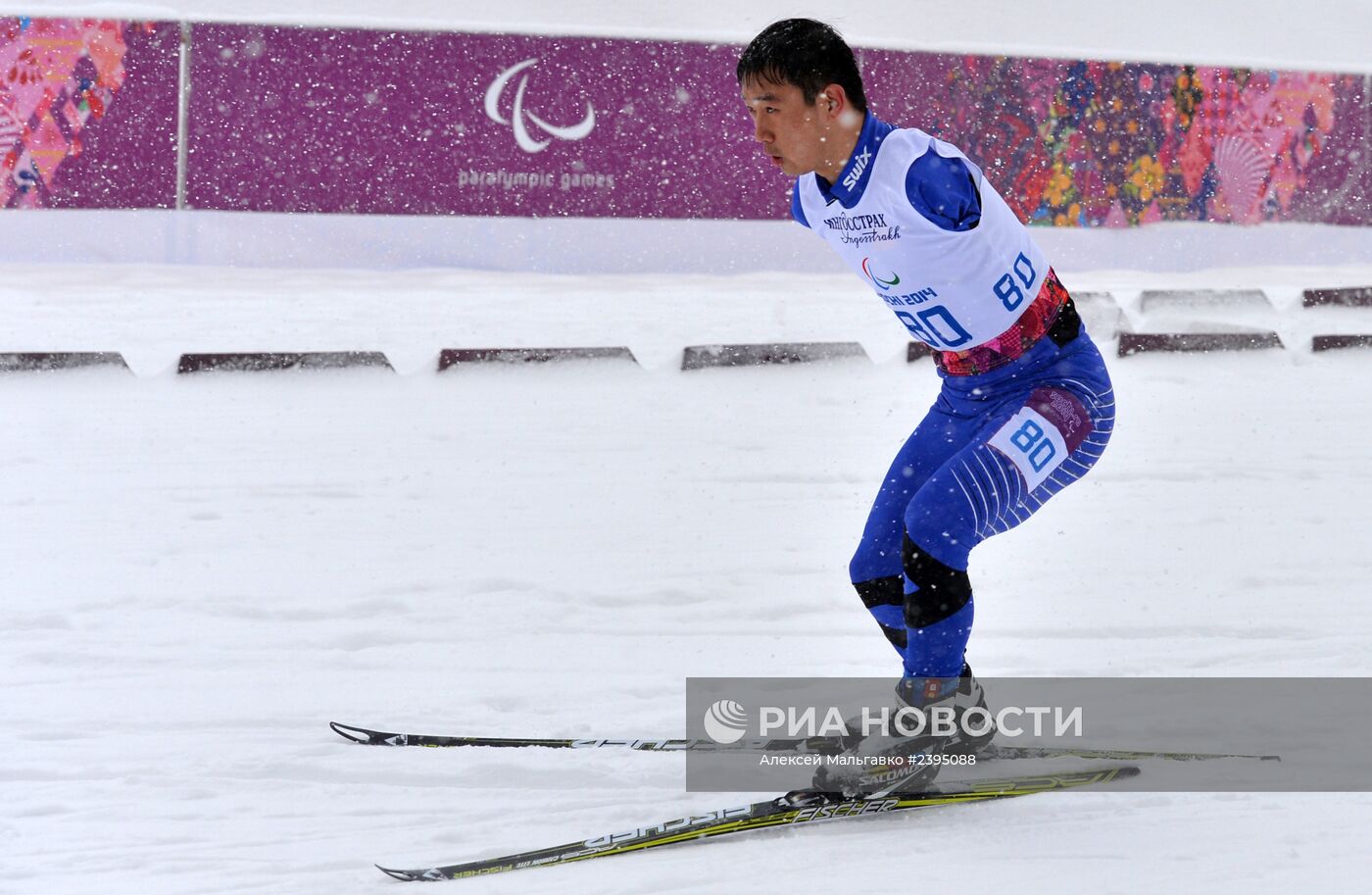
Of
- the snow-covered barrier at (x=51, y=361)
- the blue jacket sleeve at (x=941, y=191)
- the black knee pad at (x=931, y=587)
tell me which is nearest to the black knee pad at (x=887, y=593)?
the black knee pad at (x=931, y=587)

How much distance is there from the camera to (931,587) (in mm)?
3137

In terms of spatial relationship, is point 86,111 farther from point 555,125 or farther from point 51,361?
point 51,361

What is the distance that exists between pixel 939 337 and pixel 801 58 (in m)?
0.76

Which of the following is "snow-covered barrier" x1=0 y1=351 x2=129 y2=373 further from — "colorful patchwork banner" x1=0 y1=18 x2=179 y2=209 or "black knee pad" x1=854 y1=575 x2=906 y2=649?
"black knee pad" x1=854 y1=575 x2=906 y2=649

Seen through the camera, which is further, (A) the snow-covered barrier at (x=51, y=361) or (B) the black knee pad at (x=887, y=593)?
(A) the snow-covered barrier at (x=51, y=361)

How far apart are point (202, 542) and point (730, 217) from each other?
812 centimetres

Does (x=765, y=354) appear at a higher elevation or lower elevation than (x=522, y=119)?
lower

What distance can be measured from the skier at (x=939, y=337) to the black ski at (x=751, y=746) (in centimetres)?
15

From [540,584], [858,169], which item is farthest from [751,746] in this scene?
[540,584]

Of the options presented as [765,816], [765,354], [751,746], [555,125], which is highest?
[555,125]

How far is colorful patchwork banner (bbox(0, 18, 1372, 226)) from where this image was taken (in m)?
11.5

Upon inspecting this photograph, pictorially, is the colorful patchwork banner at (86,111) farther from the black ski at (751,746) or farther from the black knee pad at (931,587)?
the black knee pad at (931,587)

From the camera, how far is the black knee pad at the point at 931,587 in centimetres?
312

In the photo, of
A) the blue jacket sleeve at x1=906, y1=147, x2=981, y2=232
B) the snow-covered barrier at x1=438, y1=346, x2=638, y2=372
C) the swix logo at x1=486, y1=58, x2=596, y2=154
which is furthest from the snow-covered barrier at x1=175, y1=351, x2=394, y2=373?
the blue jacket sleeve at x1=906, y1=147, x2=981, y2=232
